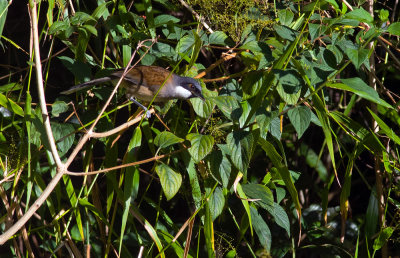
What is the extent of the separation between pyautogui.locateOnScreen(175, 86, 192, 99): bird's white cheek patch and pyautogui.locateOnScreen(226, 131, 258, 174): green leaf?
17.8 inches

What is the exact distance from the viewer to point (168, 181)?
2.28 meters

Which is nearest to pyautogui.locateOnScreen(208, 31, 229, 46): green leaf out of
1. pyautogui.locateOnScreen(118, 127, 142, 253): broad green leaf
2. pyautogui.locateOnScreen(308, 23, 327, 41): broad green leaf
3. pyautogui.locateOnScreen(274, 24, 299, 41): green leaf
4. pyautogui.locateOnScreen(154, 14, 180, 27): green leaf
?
pyautogui.locateOnScreen(154, 14, 180, 27): green leaf

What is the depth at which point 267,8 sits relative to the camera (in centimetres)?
276

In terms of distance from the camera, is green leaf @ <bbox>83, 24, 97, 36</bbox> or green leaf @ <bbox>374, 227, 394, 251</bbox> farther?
green leaf @ <bbox>374, 227, 394, 251</bbox>

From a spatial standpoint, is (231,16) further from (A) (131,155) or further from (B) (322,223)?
(B) (322,223)

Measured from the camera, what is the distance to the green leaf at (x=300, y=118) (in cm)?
228

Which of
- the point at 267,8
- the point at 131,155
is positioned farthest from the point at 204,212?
the point at 267,8

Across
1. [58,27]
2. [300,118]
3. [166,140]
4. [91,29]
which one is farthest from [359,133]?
[58,27]

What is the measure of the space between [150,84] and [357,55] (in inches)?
46.7

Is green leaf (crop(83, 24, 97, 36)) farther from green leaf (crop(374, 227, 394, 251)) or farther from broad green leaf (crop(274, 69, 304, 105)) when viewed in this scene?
green leaf (crop(374, 227, 394, 251))

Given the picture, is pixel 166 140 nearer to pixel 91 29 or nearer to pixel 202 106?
pixel 202 106

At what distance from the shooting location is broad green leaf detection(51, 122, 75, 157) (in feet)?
7.89

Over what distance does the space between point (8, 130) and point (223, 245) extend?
1.30m

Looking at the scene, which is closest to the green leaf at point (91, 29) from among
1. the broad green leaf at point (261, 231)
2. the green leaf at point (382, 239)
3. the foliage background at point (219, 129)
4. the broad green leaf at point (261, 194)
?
the foliage background at point (219, 129)
